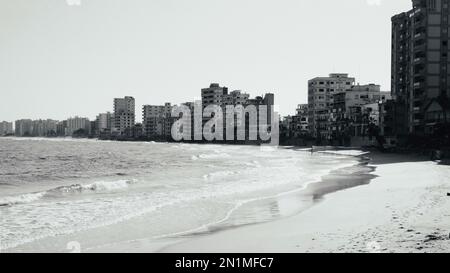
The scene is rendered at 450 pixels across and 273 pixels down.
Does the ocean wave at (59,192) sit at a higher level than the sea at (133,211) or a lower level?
lower

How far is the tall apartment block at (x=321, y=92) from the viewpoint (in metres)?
176

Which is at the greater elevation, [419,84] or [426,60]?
[426,60]

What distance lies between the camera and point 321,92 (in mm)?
177750

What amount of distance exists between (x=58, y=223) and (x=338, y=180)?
25643 millimetres

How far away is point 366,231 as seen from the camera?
1519 cm

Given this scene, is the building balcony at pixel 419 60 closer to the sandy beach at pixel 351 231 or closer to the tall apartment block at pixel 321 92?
the tall apartment block at pixel 321 92

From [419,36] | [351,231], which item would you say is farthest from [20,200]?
[419,36]

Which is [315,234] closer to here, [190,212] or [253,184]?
[190,212]

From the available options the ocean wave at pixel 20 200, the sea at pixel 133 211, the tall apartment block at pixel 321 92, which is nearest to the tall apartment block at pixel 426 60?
the sea at pixel 133 211

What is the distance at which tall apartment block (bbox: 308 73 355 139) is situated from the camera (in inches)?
6909

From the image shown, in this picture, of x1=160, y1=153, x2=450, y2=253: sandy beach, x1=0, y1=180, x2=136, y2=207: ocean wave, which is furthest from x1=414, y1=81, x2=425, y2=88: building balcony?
x1=160, y1=153, x2=450, y2=253: sandy beach

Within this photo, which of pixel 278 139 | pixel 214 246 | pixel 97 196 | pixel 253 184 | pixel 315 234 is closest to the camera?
pixel 214 246

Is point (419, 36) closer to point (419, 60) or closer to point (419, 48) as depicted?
point (419, 48)
